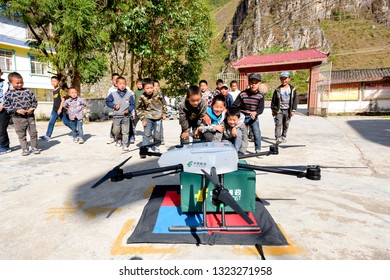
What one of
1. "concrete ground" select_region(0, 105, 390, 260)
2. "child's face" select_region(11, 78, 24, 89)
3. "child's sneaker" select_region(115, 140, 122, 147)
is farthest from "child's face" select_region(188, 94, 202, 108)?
"child's face" select_region(11, 78, 24, 89)

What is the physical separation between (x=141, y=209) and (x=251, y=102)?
313 centimetres

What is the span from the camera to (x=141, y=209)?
282cm

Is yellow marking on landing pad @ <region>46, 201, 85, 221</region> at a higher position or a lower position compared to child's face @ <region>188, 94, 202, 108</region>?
lower

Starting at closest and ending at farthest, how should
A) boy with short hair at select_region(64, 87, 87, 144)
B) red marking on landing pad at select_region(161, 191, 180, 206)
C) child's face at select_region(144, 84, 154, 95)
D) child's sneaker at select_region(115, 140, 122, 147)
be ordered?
1. red marking on landing pad at select_region(161, 191, 180, 206)
2. child's face at select_region(144, 84, 154, 95)
3. child's sneaker at select_region(115, 140, 122, 147)
4. boy with short hair at select_region(64, 87, 87, 144)

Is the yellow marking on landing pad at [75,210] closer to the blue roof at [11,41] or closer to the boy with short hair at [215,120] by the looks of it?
the boy with short hair at [215,120]

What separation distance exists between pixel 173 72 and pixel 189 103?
11.5 m

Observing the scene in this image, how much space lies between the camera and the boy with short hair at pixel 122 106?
5.65 m

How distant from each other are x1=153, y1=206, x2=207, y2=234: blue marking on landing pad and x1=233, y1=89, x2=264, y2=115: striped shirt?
2905mm

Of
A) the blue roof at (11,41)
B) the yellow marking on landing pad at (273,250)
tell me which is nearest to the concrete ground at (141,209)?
the yellow marking on landing pad at (273,250)

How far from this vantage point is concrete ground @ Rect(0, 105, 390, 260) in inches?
80.0

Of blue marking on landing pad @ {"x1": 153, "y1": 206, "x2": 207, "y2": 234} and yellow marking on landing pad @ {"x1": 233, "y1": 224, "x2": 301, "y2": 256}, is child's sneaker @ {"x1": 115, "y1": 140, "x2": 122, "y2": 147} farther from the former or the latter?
yellow marking on landing pad @ {"x1": 233, "y1": 224, "x2": 301, "y2": 256}

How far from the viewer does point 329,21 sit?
69.4m
